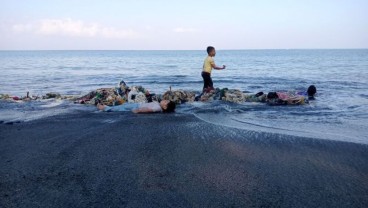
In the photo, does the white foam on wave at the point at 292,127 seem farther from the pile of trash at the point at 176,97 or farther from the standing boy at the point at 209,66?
the standing boy at the point at 209,66

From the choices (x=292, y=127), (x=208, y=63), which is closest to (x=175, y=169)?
(x=292, y=127)

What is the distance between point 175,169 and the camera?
477 cm

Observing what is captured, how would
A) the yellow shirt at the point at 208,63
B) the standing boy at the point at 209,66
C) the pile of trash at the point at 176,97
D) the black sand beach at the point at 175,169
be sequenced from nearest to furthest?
1. the black sand beach at the point at 175,169
2. the pile of trash at the point at 176,97
3. the standing boy at the point at 209,66
4. the yellow shirt at the point at 208,63

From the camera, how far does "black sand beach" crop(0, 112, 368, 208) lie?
379 centimetres

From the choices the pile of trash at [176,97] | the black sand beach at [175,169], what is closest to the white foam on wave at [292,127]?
the black sand beach at [175,169]

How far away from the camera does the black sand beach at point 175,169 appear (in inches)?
149

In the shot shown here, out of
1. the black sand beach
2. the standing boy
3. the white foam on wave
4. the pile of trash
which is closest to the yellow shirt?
the standing boy

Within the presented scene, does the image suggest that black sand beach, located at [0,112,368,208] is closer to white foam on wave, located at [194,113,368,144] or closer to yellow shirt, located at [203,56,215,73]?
white foam on wave, located at [194,113,368,144]

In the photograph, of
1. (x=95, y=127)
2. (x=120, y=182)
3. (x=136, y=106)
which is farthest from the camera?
(x=136, y=106)

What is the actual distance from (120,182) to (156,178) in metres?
0.47

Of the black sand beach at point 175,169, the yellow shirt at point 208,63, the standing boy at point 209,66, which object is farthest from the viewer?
the yellow shirt at point 208,63

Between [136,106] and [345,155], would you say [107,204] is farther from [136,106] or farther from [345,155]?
[136,106]

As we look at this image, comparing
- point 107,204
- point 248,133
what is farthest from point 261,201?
point 248,133

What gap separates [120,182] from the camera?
4.28 metres
